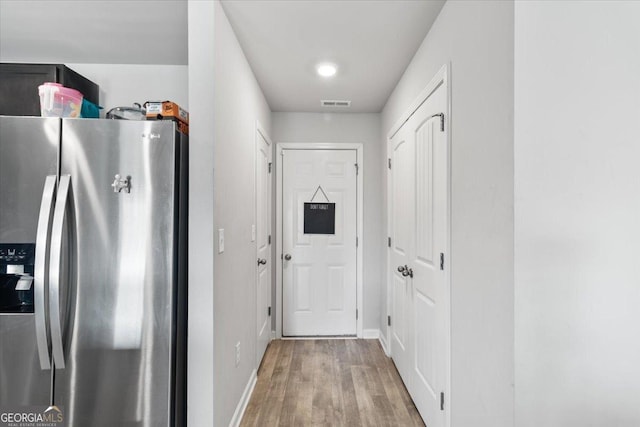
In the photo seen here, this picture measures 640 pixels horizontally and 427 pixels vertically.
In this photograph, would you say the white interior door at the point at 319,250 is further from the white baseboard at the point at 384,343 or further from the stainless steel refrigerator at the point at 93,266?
the stainless steel refrigerator at the point at 93,266

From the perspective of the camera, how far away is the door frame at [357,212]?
134 inches

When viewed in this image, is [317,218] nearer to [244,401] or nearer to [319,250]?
[319,250]

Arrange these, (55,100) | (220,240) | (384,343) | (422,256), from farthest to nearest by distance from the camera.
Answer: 1. (384,343)
2. (422,256)
3. (220,240)
4. (55,100)

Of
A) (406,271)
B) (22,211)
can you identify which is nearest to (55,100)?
(22,211)

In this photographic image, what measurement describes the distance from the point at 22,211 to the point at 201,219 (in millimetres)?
759

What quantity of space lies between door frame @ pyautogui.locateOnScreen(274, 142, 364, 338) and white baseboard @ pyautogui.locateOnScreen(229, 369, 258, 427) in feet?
3.11

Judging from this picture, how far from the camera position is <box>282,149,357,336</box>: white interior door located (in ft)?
11.2

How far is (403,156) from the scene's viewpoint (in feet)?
8.31

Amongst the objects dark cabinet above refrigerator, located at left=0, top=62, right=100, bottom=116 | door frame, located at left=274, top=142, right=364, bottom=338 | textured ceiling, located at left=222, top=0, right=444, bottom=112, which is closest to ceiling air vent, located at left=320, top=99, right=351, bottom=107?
textured ceiling, located at left=222, top=0, right=444, bottom=112

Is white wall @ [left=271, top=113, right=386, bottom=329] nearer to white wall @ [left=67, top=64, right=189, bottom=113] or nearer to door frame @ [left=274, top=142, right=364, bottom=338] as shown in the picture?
door frame @ [left=274, top=142, right=364, bottom=338]

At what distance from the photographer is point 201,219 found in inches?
61.1

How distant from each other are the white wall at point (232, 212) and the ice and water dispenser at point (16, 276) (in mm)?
790

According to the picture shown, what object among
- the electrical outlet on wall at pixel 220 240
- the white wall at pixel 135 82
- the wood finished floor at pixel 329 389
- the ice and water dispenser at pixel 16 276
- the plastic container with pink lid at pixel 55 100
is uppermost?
the white wall at pixel 135 82
